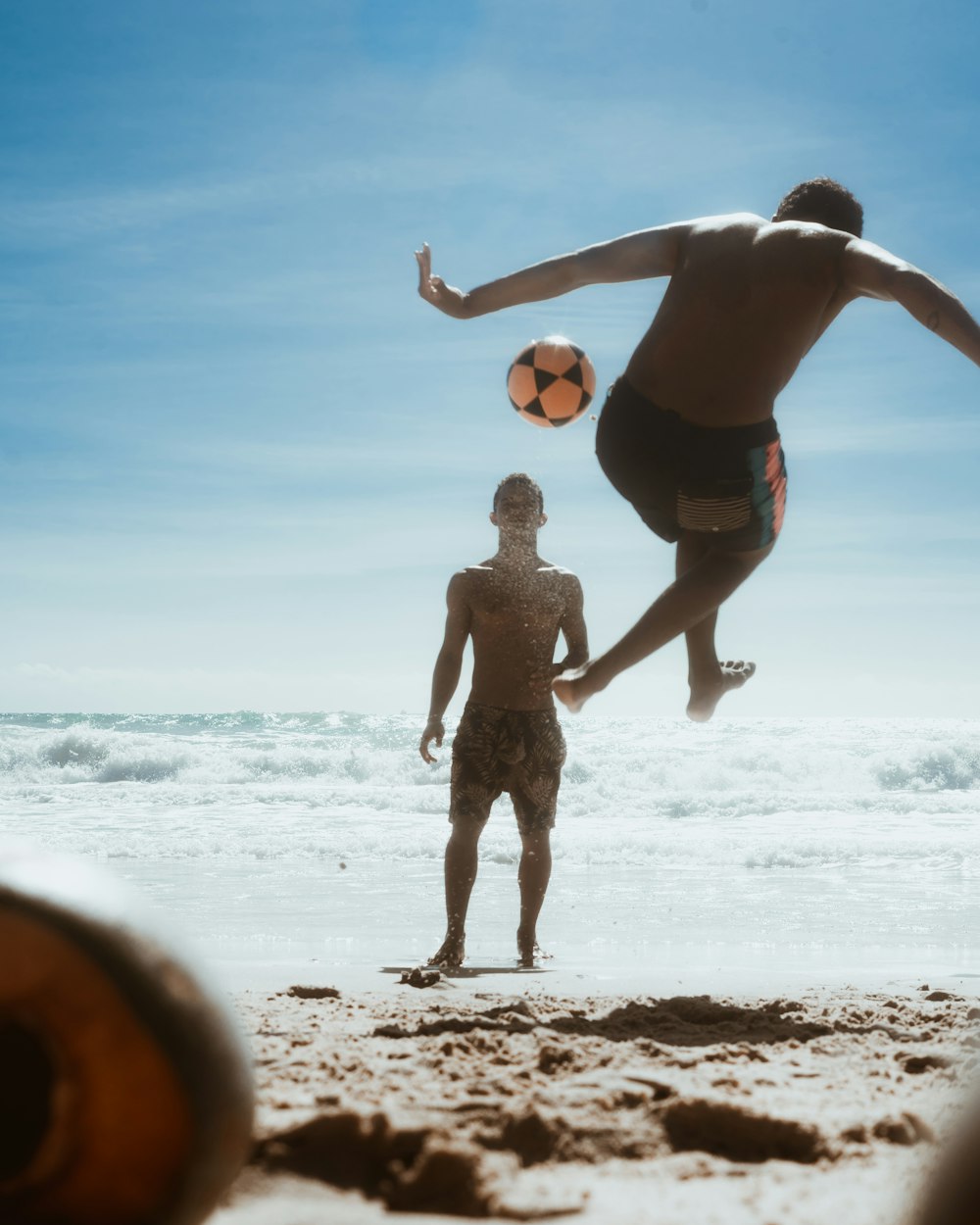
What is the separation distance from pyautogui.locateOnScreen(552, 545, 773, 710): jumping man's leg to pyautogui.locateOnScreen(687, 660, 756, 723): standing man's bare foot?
707 mm

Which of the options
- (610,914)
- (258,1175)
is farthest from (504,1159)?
(610,914)

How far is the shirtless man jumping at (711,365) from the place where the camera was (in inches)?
145

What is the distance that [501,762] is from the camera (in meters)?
6.03

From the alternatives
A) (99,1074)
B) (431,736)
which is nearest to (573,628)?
(431,736)

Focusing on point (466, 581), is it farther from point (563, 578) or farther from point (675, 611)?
point (675, 611)

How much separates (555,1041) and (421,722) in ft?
102

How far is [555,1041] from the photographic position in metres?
3.38

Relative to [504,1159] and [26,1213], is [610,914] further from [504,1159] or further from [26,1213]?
[26,1213]

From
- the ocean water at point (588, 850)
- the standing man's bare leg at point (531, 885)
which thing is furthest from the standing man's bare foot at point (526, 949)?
the ocean water at point (588, 850)

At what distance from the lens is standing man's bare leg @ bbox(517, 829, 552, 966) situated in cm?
601

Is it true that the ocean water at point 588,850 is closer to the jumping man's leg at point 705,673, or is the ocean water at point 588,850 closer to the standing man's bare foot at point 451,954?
the standing man's bare foot at point 451,954

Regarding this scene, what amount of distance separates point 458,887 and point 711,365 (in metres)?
3.21

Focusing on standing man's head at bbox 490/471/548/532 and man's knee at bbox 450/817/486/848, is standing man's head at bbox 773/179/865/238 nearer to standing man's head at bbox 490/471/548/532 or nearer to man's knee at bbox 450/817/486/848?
standing man's head at bbox 490/471/548/532

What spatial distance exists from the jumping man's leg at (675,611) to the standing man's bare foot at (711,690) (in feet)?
2.32
